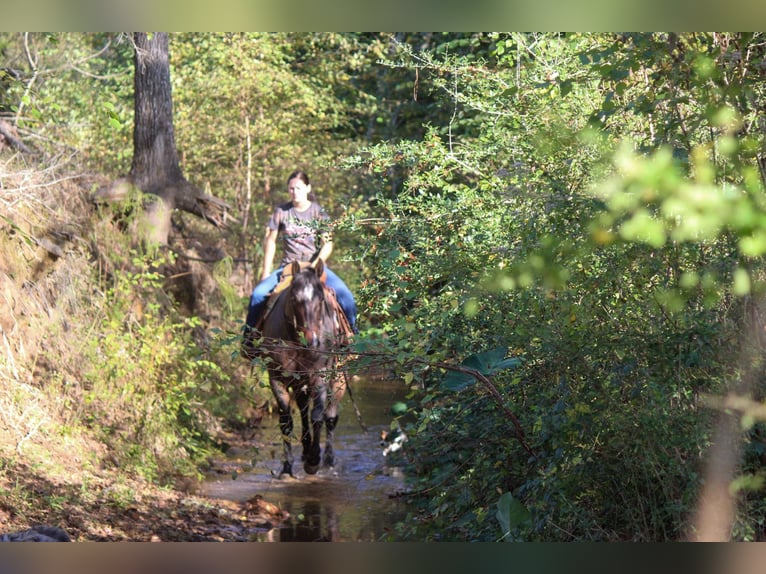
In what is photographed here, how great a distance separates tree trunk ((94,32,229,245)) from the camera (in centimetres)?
1198

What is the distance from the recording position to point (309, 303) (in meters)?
9.05

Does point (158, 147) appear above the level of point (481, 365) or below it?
above

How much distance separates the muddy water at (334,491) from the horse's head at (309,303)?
34.2 inches

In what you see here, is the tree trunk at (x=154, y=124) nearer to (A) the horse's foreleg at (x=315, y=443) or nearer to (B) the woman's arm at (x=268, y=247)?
(B) the woman's arm at (x=268, y=247)

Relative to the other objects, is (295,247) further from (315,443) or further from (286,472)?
(286,472)

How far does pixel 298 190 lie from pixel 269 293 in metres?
1.00

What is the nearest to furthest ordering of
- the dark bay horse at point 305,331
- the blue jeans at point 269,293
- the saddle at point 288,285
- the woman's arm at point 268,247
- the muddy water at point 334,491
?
the muddy water at point 334,491 < the dark bay horse at point 305,331 < the saddle at point 288,285 < the blue jeans at point 269,293 < the woman's arm at point 268,247

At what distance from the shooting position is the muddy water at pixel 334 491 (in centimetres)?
782

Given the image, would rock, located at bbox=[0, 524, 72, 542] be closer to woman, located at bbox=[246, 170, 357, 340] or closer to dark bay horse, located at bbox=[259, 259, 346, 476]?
dark bay horse, located at bbox=[259, 259, 346, 476]

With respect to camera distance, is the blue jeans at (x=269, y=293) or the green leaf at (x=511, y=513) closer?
the green leaf at (x=511, y=513)

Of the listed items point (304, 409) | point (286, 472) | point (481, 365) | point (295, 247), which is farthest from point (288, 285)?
point (481, 365)

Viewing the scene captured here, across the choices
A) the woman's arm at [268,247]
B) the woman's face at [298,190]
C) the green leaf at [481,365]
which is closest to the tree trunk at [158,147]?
the woman's arm at [268,247]

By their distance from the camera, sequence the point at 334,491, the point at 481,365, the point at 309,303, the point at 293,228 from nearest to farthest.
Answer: the point at 481,365
the point at 309,303
the point at 334,491
the point at 293,228
